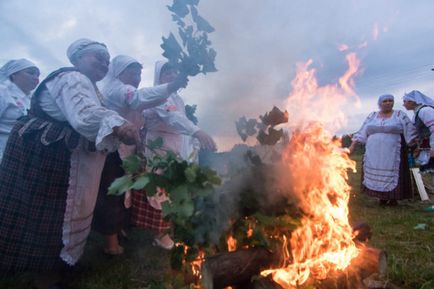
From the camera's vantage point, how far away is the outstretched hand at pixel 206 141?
373 centimetres

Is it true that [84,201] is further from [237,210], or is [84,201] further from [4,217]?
[237,210]

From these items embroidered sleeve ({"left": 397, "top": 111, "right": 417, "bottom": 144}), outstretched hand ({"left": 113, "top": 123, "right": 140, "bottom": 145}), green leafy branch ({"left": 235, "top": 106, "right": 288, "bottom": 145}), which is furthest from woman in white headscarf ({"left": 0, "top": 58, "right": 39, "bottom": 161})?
embroidered sleeve ({"left": 397, "top": 111, "right": 417, "bottom": 144})

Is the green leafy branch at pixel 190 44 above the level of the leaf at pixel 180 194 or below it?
above

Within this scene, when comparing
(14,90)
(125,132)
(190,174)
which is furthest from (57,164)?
(14,90)

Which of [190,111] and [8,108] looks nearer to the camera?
[190,111]

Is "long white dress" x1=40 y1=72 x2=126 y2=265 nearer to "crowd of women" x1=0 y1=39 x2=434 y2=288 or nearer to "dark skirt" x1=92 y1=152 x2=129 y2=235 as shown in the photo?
"crowd of women" x1=0 y1=39 x2=434 y2=288

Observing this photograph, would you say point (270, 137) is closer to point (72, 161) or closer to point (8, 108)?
point (72, 161)

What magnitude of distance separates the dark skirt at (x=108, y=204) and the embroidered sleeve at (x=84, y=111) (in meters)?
1.09

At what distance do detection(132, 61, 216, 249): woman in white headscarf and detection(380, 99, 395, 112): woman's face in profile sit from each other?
15.2 ft

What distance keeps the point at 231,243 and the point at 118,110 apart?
212cm

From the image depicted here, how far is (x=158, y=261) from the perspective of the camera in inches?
161

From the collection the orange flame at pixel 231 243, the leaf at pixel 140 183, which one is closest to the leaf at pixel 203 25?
the leaf at pixel 140 183

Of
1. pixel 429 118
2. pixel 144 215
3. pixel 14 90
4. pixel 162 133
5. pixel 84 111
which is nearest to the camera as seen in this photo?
pixel 84 111

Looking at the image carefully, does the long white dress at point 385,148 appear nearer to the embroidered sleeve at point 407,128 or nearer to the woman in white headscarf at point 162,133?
the embroidered sleeve at point 407,128
